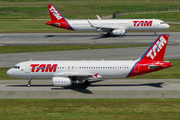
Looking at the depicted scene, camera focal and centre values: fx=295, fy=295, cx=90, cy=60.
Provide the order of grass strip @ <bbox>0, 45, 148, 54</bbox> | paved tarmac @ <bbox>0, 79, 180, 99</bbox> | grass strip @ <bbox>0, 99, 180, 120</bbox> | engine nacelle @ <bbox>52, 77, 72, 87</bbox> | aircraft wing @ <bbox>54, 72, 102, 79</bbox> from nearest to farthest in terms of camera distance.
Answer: grass strip @ <bbox>0, 99, 180, 120</bbox> → paved tarmac @ <bbox>0, 79, 180, 99</bbox> → aircraft wing @ <bbox>54, 72, 102, 79</bbox> → engine nacelle @ <bbox>52, 77, 72, 87</bbox> → grass strip @ <bbox>0, 45, 148, 54</bbox>

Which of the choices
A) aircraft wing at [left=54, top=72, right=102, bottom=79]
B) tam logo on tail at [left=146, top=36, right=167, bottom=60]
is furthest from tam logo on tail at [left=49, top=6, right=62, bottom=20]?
tam logo on tail at [left=146, top=36, right=167, bottom=60]

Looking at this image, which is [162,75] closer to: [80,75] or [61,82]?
[80,75]

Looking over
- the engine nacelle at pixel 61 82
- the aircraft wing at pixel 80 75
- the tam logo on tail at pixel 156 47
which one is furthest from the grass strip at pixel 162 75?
the engine nacelle at pixel 61 82

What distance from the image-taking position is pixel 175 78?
148ft

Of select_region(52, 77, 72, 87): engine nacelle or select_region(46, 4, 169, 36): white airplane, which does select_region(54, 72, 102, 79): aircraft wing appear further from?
select_region(46, 4, 169, 36): white airplane

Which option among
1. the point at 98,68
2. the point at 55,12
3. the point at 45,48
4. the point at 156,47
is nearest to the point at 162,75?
the point at 156,47

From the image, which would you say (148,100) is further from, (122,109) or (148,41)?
(148,41)

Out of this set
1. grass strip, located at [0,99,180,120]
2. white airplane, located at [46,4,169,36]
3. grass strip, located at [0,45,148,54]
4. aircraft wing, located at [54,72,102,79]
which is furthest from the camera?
white airplane, located at [46,4,169,36]

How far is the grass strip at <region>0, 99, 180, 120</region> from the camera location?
2956cm

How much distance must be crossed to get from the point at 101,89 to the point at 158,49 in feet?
30.9

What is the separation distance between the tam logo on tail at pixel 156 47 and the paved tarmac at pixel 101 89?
4.46 m

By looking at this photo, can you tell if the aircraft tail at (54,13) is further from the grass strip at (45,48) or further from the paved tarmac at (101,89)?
the paved tarmac at (101,89)

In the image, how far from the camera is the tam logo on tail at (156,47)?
3966 centimetres

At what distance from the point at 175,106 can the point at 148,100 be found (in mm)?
3407
